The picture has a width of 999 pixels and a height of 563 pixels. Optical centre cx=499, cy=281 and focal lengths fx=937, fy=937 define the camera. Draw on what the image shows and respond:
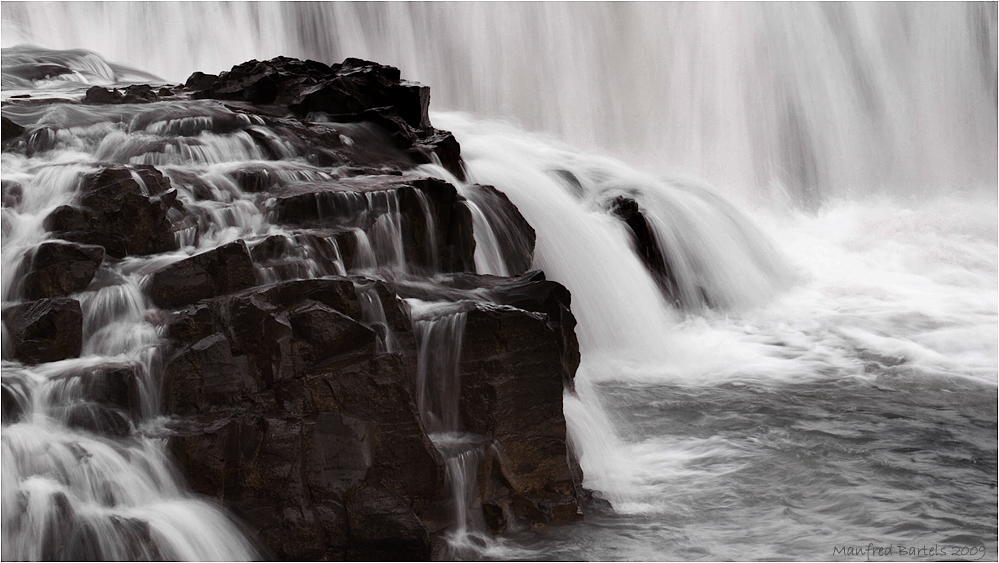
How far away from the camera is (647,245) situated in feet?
36.5

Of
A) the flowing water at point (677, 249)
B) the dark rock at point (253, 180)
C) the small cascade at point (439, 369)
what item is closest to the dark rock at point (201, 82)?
the flowing water at point (677, 249)

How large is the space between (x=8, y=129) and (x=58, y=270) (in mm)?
2812

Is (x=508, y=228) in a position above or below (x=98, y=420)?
above

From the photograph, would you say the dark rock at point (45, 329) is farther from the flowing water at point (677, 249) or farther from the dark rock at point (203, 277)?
the dark rock at point (203, 277)

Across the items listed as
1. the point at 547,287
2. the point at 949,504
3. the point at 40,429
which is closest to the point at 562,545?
the point at 547,287

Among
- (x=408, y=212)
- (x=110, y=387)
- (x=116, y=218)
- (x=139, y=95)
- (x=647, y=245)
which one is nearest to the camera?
(x=110, y=387)

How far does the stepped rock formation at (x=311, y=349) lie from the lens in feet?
16.9

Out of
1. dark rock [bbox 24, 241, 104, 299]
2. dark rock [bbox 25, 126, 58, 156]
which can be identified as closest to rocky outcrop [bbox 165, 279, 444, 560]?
dark rock [bbox 24, 241, 104, 299]

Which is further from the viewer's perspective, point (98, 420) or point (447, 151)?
point (447, 151)

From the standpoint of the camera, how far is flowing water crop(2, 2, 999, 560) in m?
5.51

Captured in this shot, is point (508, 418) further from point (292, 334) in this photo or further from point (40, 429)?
point (40, 429)

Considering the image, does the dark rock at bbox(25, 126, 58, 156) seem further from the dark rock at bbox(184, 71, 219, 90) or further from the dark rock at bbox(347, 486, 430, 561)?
the dark rock at bbox(347, 486, 430, 561)

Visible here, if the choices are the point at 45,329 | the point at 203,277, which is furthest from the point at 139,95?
the point at 45,329

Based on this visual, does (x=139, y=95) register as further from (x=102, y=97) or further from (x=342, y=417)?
(x=342, y=417)
